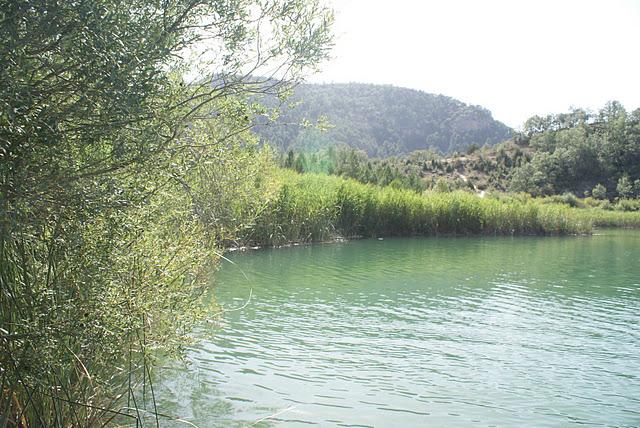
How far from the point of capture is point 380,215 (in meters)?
27.5

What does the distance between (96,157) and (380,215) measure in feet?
79.0

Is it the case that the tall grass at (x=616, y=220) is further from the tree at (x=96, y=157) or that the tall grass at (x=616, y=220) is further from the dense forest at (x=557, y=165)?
the tree at (x=96, y=157)

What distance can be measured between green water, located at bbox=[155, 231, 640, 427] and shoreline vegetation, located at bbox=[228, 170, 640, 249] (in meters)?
5.32

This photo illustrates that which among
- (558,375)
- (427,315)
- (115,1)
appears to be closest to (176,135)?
(115,1)

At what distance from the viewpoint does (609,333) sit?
9.76 meters

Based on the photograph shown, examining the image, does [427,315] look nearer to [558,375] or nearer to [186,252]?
[558,375]

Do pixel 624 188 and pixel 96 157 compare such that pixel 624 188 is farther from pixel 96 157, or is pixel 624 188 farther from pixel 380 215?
pixel 96 157

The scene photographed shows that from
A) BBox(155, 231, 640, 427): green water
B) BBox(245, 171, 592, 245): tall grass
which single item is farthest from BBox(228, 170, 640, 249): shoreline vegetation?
BBox(155, 231, 640, 427): green water

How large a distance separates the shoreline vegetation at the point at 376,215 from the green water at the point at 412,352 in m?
5.32

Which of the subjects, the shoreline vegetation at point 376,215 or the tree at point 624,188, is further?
the tree at point 624,188

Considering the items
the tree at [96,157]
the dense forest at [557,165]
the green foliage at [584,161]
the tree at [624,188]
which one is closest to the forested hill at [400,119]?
the dense forest at [557,165]

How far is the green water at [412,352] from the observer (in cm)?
624

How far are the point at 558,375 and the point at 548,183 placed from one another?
53266 millimetres

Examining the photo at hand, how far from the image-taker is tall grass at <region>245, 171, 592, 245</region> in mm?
21984
